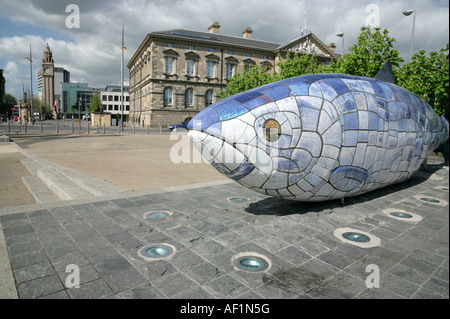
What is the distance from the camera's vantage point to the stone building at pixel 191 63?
42.8 m

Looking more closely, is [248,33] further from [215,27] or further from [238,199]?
[238,199]

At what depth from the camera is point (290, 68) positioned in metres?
21.2

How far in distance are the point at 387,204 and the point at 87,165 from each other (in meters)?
9.99

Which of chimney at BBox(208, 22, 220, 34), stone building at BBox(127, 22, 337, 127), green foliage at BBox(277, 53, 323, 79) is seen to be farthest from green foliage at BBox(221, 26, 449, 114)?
chimney at BBox(208, 22, 220, 34)

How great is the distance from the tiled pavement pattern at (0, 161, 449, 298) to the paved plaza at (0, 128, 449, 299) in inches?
0.6

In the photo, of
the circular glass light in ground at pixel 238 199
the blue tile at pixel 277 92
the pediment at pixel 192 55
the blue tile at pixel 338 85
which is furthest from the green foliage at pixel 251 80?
the blue tile at pixel 277 92

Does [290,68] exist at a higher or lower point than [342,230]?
higher

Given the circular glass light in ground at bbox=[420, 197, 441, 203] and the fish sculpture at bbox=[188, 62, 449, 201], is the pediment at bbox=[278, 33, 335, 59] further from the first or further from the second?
the fish sculpture at bbox=[188, 62, 449, 201]

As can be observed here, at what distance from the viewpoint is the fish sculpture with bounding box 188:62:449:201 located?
4301 mm

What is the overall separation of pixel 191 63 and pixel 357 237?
43577mm
